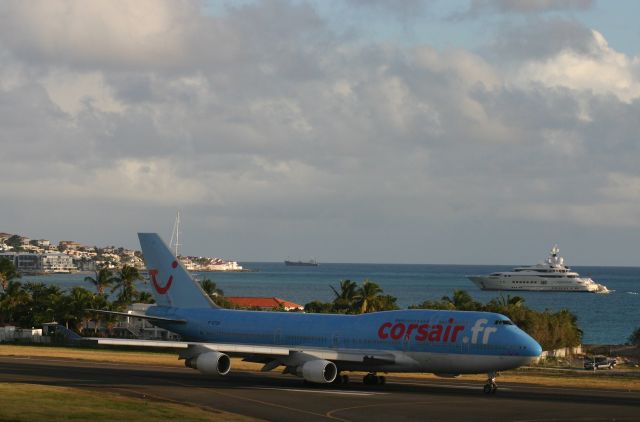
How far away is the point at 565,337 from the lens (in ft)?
332

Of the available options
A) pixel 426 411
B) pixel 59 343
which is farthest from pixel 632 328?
pixel 426 411

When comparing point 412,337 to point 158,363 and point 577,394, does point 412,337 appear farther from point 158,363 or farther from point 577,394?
point 158,363

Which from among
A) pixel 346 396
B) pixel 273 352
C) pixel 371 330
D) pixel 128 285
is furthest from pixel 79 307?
pixel 346 396

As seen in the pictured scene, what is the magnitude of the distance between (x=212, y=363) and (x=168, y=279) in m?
11.5

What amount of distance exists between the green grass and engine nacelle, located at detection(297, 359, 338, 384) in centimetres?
971

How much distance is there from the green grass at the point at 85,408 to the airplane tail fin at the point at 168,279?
15757 millimetres

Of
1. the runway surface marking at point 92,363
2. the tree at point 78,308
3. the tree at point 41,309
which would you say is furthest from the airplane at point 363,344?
the tree at point 41,309

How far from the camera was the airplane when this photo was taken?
50.1m

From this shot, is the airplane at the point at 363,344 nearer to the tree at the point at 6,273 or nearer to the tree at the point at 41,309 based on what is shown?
the tree at the point at 41,309

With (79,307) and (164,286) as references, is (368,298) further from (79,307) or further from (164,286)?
(164,286)

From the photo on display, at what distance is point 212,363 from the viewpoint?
52.7 meters

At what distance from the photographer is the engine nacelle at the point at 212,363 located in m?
52.7

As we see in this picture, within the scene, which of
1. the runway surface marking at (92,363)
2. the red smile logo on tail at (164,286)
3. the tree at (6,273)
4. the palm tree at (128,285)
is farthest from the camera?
the tree at (6,273)

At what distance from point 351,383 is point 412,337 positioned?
5583 mm
